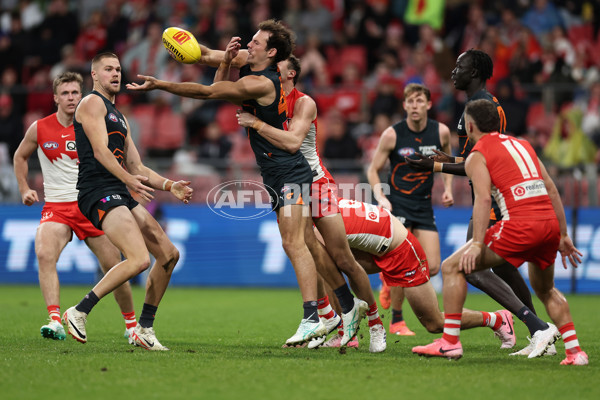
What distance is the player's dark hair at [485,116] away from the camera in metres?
6.83

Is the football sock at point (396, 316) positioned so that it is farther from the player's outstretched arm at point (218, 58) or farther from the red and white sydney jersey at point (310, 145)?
the player's outstretched arm at point (218, 58)

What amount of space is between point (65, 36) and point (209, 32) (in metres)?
4.16

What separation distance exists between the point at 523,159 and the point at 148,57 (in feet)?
48.0

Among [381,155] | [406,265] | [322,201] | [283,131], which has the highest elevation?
[283,131]

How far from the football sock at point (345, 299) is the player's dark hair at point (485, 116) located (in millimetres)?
2005

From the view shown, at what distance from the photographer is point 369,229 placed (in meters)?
7.63

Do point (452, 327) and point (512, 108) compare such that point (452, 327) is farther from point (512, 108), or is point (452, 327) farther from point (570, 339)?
point (512, 108)

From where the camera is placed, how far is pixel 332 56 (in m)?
19.9

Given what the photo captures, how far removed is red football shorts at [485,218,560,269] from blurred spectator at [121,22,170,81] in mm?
14289

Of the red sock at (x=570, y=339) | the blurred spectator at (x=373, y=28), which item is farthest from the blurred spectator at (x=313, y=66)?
the red sock at (x=570, y=339)

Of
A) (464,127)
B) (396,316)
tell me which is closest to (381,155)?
(396,316)

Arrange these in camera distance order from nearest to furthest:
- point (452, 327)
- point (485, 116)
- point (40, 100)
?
point (452, 327) → point (485, 116) → point (40, 100)

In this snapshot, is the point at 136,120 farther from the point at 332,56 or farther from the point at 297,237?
the point at 297,237

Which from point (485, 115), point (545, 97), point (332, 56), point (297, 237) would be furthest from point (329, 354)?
point (332, 56)
